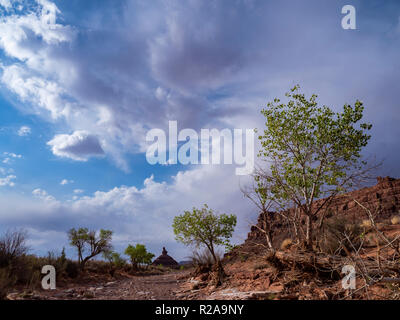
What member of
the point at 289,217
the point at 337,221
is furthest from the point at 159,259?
the point at 289,217

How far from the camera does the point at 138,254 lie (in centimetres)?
4347

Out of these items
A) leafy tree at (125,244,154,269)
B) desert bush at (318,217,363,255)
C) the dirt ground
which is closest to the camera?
the dirt ground

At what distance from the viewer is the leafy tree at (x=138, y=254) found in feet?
140

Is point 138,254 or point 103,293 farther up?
point 103,293

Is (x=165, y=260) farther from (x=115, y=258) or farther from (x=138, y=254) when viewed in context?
(x=115, y=258)

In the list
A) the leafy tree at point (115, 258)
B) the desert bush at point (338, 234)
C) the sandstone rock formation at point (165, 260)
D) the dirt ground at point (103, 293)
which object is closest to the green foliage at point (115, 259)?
the leafy tree at point (115, 258)

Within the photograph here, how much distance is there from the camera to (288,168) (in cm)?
1362

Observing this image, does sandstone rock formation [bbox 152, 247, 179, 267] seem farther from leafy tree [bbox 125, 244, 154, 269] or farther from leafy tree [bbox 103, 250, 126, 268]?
leafy tree [bbox 103, 250, 126, 268]

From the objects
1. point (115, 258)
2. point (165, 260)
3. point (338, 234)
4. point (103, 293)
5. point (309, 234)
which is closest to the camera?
point (309, 234)

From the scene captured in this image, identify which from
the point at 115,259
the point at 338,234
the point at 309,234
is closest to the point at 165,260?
the point at 115,259

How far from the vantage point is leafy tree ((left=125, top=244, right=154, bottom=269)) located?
4275cm

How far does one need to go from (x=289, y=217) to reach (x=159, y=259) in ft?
234

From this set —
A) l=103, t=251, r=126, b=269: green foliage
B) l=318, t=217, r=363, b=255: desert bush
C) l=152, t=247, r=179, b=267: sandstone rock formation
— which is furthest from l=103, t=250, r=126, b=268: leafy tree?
l=152, t=247, r=179, b=267: sandstone rock formation
